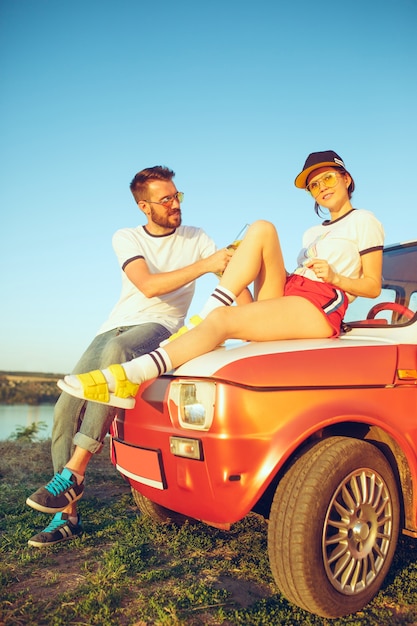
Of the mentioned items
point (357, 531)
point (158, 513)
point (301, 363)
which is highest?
point (301, 363)

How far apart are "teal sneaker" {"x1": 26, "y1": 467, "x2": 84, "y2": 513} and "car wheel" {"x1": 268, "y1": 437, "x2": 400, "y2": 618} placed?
4.75ft

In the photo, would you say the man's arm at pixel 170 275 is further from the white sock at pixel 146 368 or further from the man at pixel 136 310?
the white sock at pixel 146 368

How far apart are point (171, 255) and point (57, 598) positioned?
237 cm

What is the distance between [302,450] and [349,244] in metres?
1.45

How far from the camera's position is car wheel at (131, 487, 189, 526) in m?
3.55

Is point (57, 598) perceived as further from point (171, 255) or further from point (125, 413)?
point (171, 255)

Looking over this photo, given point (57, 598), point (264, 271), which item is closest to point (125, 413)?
point (57, 598)

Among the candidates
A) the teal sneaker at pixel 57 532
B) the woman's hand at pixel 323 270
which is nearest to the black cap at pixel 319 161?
the woman's hand at pixel 323 270

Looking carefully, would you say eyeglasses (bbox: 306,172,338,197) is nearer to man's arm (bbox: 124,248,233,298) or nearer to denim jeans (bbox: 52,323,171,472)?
man's arm (bbox: 124,248,233,298)

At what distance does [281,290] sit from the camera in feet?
10.5

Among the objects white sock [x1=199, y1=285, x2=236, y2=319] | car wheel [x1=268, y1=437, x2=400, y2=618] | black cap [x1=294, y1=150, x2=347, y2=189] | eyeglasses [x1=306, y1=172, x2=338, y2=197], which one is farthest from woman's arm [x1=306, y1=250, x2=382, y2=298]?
car wheel [x1=268, y1=437, x2=400, y2=618]

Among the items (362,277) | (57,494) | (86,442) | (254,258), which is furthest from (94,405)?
(362,277)

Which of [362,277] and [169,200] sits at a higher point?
[169,200]

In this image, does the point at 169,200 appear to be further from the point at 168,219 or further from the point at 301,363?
the point at 301,363
